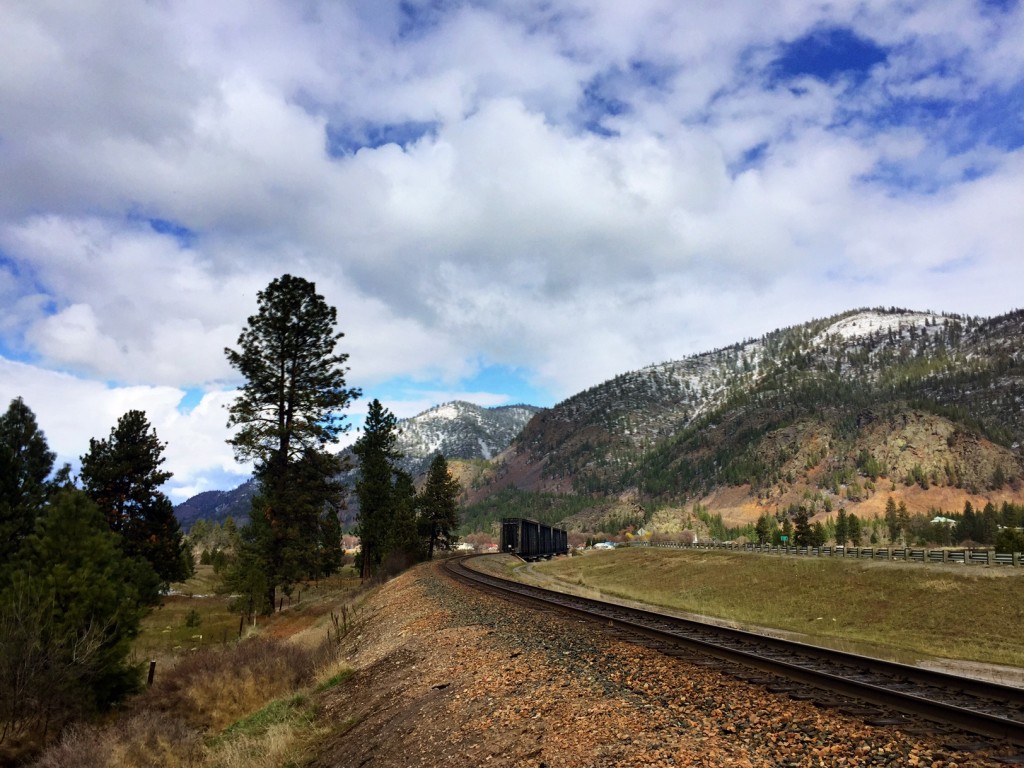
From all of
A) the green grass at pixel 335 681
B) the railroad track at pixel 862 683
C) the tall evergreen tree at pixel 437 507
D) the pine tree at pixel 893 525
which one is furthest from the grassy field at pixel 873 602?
the pine tree at pixel 893 525

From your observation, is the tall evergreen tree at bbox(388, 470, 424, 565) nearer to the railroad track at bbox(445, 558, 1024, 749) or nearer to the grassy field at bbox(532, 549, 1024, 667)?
the grassy field at bbox(532, 549, 1024, 667)

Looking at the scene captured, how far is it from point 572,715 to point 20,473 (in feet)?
112

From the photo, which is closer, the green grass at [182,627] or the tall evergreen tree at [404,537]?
the green grass at [182,627]

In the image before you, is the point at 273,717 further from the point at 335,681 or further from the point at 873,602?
the point at 873,602

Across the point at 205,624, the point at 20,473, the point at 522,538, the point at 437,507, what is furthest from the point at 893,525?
the point at 20,473

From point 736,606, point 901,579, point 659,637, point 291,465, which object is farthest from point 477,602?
point 901,579

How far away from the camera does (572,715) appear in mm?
8672

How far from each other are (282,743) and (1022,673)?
21.6 metres

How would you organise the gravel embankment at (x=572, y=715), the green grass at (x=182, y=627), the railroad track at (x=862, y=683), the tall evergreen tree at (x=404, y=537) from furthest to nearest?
1. the tall evergreen tree at (x=404, y=537)
2. the green grass at (x=182, y=627)
3. the railroad track at (x=862, y=683)
4. the gravel embankment at (x=572, y=715)

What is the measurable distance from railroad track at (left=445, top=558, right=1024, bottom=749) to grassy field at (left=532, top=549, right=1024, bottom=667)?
928cm

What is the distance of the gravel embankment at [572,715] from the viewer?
6.93 m

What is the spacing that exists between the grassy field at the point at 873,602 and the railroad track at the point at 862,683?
30.4 feet

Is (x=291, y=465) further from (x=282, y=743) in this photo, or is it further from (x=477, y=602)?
(x=282, y=743)

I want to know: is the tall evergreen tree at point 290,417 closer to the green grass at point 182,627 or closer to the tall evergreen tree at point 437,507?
the green grass at point 182,627
